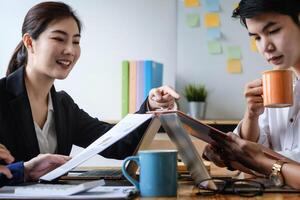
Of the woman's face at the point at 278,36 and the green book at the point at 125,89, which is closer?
the woman's face at the point at 278,36

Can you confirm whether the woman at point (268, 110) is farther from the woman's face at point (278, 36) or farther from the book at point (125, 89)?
the book at point (125, 89)

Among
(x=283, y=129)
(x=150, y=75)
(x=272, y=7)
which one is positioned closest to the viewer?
(x=272, y=7)

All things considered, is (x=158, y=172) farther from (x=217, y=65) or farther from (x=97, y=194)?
(x=217, y=65)

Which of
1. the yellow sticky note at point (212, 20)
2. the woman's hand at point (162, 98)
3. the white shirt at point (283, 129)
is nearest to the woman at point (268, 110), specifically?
the white shirt at point (283, 129)

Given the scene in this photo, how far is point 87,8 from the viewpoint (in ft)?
10.1

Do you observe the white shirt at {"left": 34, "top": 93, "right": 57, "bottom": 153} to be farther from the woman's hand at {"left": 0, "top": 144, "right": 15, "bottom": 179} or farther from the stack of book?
the stack of book

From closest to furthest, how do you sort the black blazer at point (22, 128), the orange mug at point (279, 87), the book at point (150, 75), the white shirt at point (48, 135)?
the orange mug at point (279, 87) < the black blazer at point (22, 128) < the white shirt at point (48, 135) < the book at point (150, 75)

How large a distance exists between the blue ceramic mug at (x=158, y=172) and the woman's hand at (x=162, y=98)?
0.57 meters

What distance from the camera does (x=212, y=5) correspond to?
2.99m

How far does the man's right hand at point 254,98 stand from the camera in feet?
4.30

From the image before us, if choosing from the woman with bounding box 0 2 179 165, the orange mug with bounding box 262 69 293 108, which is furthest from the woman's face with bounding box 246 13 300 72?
the woman with bounding box 0 2 179 165

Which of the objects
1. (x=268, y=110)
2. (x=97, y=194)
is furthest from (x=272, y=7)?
(x=97, y=194)

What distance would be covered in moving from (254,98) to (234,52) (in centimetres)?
167

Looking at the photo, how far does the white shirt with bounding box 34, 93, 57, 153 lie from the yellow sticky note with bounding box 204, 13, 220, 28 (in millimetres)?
1593
